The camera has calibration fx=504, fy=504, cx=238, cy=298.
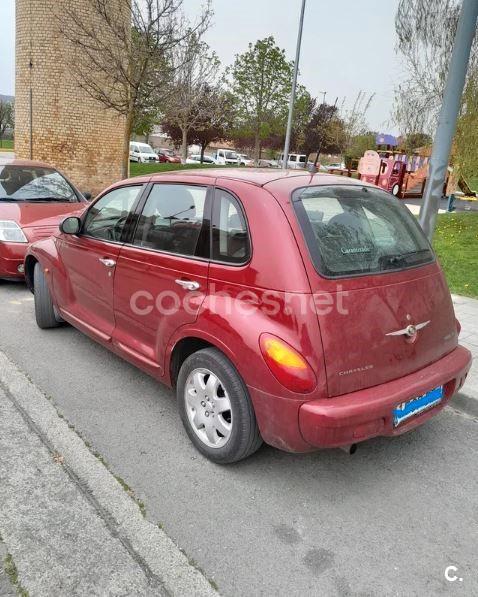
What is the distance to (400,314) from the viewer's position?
9.00ft

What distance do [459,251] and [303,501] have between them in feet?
25.6

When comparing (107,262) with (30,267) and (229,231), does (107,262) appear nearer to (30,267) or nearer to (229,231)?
(229,231)

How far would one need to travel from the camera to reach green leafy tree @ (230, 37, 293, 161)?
2947cm

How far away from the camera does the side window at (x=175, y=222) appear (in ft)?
10.2

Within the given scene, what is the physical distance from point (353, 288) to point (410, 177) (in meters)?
22.4

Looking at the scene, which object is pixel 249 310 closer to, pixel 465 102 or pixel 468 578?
pixel 468 578

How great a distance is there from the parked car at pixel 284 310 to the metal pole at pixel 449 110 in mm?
1649

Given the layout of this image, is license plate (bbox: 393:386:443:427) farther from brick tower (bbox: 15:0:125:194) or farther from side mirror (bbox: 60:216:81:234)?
brick tower (bbox: 15:0:125:194)

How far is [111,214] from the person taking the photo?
3971mm

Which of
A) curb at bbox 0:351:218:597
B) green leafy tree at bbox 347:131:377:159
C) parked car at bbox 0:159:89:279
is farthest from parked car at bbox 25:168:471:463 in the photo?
green leafy tree at bbox 347:131:377:159

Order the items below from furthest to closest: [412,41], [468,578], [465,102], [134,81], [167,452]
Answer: [412,41], [465,102], [134,81], [167,452], [468,578]

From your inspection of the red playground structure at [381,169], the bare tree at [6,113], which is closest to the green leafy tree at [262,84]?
the red playground structure at [381,169]

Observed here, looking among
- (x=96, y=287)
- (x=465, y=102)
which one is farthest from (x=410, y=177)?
(x=96, y=287)

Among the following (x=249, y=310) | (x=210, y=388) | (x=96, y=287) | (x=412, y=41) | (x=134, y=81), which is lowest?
(x=210, y=388)
